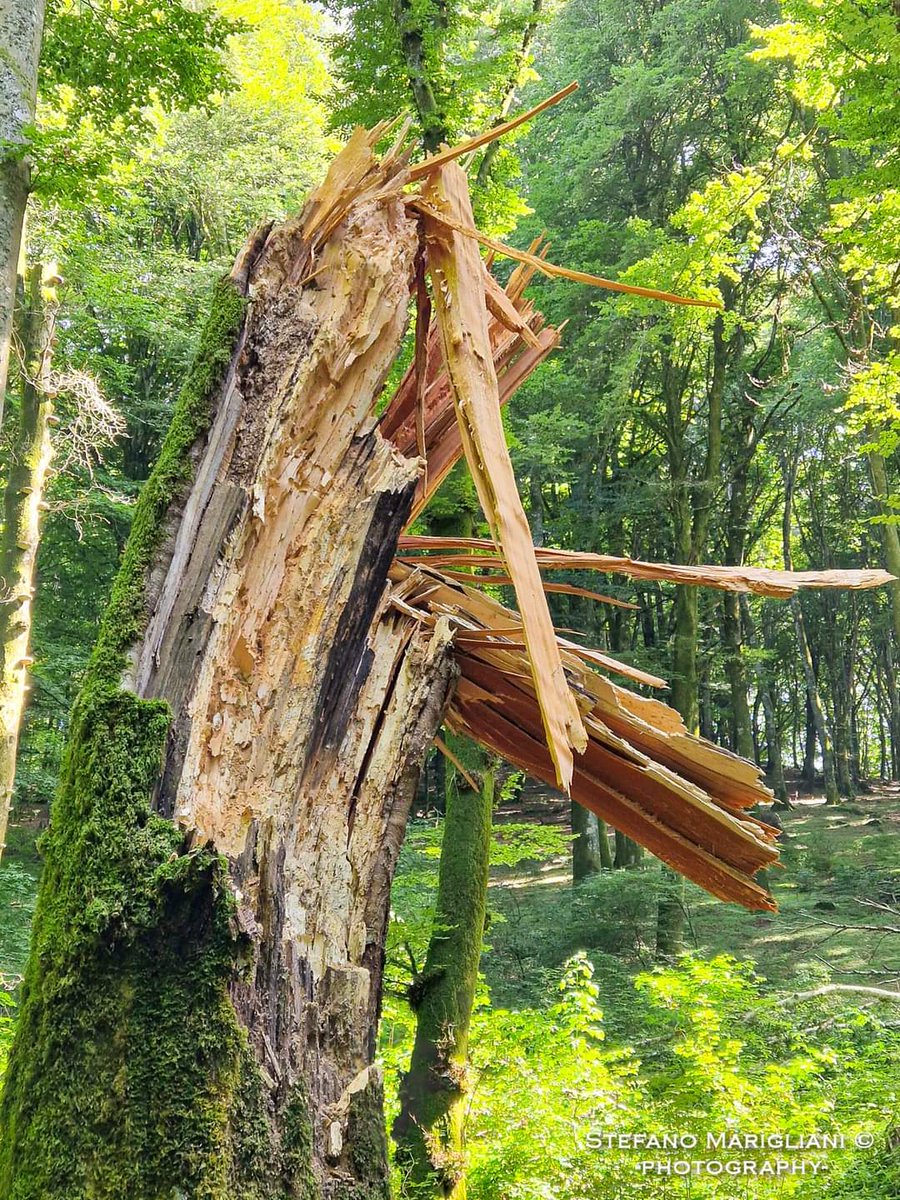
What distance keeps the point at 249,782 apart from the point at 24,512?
805 cm

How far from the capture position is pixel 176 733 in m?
1.67

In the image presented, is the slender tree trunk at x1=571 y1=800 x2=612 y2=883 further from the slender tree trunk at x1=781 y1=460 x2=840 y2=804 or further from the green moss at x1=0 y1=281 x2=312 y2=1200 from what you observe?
the green moss at x1=0 y1=281 x2=312 y2=1200

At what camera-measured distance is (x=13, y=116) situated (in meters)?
4.32

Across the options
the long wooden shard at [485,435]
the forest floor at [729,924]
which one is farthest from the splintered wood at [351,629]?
the forest floor at [729,924]

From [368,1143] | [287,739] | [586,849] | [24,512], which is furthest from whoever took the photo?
[586,849]

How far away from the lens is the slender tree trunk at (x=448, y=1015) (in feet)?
16.4

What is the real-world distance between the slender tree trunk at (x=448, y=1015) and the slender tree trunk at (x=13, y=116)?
433 cm

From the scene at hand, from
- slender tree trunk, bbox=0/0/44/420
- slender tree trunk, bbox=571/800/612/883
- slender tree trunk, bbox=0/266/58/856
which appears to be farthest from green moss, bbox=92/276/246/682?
slender tree trunk, bbox=571/800/612/883

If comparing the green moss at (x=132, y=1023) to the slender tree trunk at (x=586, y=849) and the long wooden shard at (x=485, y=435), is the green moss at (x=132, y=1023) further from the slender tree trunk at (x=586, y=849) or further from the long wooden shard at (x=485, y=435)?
the slender tree trunk at (x=586, y=849)

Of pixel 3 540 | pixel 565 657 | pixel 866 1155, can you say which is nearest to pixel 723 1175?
pixel 866 1155

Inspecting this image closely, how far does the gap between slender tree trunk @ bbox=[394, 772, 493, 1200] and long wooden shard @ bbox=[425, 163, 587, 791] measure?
4224mm

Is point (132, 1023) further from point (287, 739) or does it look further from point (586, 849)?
point (586, 849)

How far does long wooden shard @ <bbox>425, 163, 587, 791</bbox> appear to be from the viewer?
1.80 metres

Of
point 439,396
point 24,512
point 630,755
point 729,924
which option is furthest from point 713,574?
point 729,924
